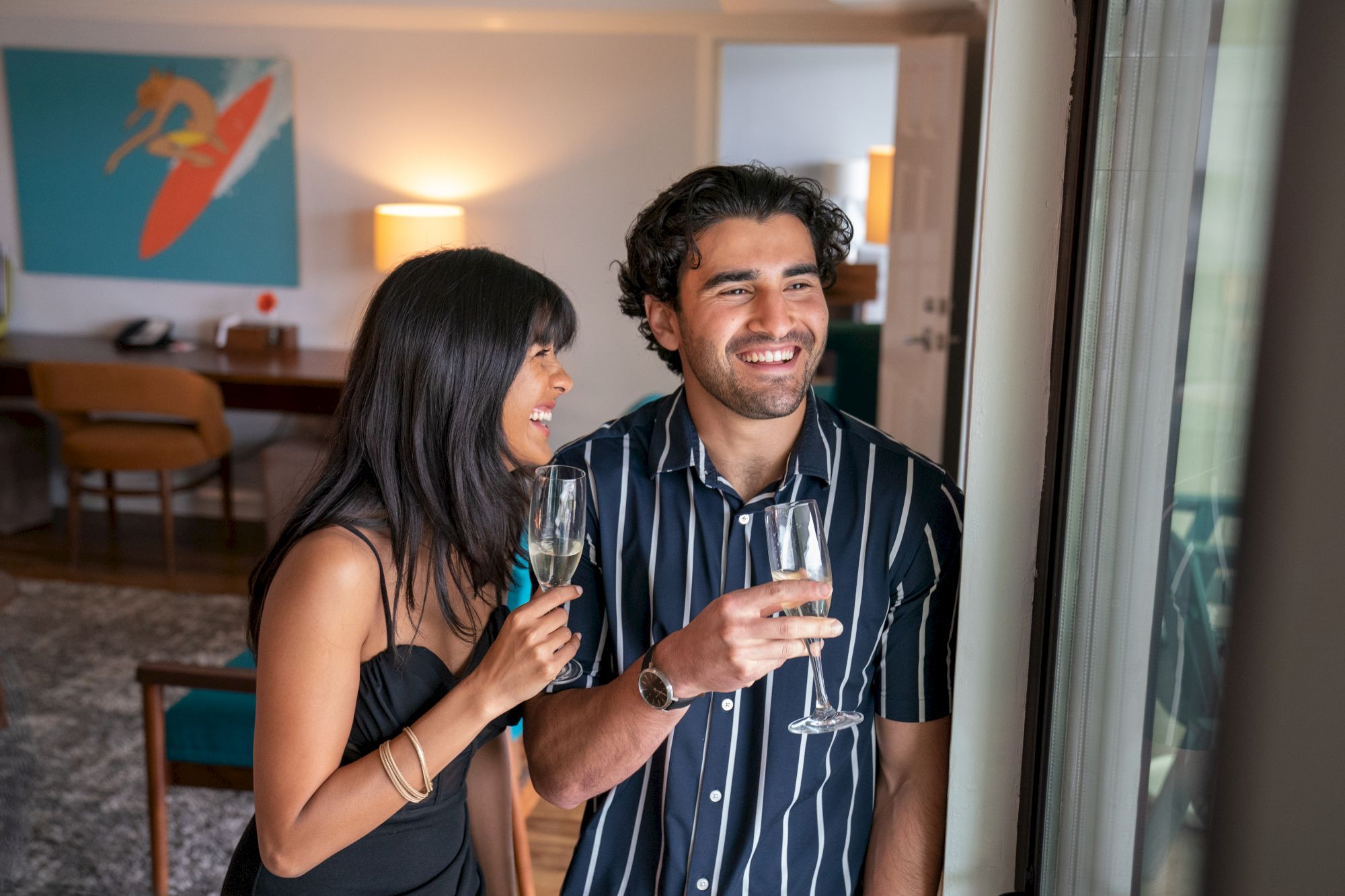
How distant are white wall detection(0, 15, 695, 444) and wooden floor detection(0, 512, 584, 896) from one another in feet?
3.64

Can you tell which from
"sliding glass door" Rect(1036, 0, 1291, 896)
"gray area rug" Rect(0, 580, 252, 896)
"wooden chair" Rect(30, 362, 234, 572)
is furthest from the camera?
"wooden chair" Rect(30, 362, 234, 572)

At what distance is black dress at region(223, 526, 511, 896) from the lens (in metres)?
1.49

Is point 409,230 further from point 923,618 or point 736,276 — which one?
point 923,618

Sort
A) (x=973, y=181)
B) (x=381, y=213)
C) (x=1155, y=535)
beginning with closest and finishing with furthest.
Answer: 1. (x=1155, y=535)
2. (x=973, y=181)
3. (x=381, y=213)

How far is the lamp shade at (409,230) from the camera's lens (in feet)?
17.1

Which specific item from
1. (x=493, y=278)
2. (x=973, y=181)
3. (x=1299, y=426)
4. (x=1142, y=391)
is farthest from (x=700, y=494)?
(x=973, y=181)

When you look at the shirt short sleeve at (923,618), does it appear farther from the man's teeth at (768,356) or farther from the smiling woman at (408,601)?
the smiling woman at (408,601)

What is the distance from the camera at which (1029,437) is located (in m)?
1.13

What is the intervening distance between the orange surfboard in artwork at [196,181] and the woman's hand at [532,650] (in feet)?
16.5

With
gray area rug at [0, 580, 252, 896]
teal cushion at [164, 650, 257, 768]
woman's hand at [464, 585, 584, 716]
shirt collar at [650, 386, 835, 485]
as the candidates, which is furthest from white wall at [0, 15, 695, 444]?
woman's hand at [464, 585, 584, 716]

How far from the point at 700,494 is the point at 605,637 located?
0.22 meters

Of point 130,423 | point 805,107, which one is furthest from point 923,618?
point 805,107

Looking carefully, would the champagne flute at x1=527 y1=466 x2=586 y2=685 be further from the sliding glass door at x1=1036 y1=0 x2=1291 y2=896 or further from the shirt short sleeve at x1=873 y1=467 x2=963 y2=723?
the sliding glass door at x1=1036 y1=0 x2=1291 y2=896

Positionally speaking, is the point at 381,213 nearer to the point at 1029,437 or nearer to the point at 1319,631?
the point at 1029,437
